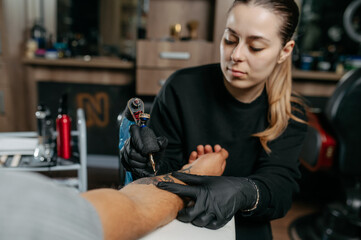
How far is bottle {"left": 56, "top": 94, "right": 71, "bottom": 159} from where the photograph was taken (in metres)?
1.45

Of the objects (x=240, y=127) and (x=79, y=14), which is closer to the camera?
Result: (x=240, y=127)

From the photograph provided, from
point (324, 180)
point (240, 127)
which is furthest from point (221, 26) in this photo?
point (324, 180)

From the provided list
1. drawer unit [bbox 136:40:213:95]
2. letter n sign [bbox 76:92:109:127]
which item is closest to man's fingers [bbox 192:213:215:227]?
drawer unit [bbox 136:40:213:95]

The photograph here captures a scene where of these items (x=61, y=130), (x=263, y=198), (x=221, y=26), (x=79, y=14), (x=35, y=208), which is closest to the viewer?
(x=35, y=208)

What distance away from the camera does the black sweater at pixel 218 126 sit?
94cm

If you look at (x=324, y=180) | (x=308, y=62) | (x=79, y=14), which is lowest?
(x=324, y=180)

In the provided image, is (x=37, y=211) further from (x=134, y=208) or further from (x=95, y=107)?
(x=95, y=107)

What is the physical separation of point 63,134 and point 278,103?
1.03 metres

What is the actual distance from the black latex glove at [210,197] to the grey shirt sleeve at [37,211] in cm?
28

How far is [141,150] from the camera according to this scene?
0.64m

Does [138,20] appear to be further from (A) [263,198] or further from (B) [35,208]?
(B) [35,208]

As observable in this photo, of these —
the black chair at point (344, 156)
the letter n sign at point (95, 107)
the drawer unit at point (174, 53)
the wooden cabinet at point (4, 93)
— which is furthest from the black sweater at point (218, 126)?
the wooden cabinet at point (4, 93)

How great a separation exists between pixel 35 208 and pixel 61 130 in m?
1.24

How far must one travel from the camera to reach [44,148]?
1.48 meters
